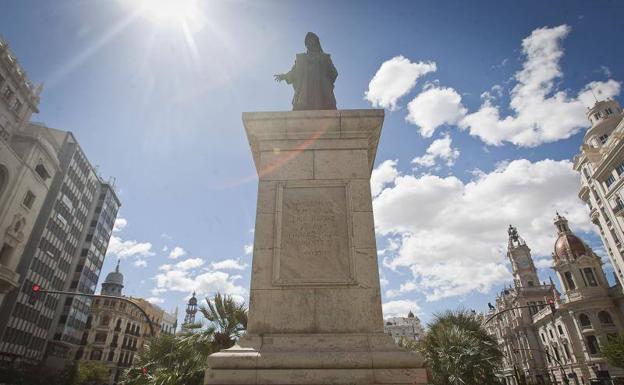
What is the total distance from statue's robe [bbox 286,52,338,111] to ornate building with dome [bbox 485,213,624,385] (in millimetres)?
40381

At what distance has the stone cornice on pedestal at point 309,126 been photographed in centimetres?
642

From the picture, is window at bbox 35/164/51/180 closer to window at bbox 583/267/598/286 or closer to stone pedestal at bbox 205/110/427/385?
stone pedestal at bbox 205/110/427/385

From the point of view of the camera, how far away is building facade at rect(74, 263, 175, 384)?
221ft

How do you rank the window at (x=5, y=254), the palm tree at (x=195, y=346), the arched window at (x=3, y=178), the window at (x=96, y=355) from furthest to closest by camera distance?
the window at (x=96, y=355) → the arched window at (x=3, y=178) → the window at (x=5, y=254) → the palm tree at (x=195, y=346)

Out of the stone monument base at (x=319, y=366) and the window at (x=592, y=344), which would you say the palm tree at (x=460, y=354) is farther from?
the window at (x=592, y=344)

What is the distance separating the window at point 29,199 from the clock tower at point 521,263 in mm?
88877

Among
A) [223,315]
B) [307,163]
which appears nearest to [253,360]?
[307,163]

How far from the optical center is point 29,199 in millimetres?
42156

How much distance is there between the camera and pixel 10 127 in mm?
44312

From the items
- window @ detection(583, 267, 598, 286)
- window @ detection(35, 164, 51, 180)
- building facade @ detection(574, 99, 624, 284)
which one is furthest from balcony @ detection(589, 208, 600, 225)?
window @ detection(35, 164, 51, 180)

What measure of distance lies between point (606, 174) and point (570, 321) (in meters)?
22.6

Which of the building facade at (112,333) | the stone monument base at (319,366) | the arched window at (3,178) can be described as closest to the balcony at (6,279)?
the arched window at (3,178)

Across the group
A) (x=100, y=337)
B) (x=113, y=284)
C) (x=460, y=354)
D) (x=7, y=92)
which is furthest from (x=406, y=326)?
(x=460, y=354)

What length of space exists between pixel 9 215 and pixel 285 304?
149 ft
